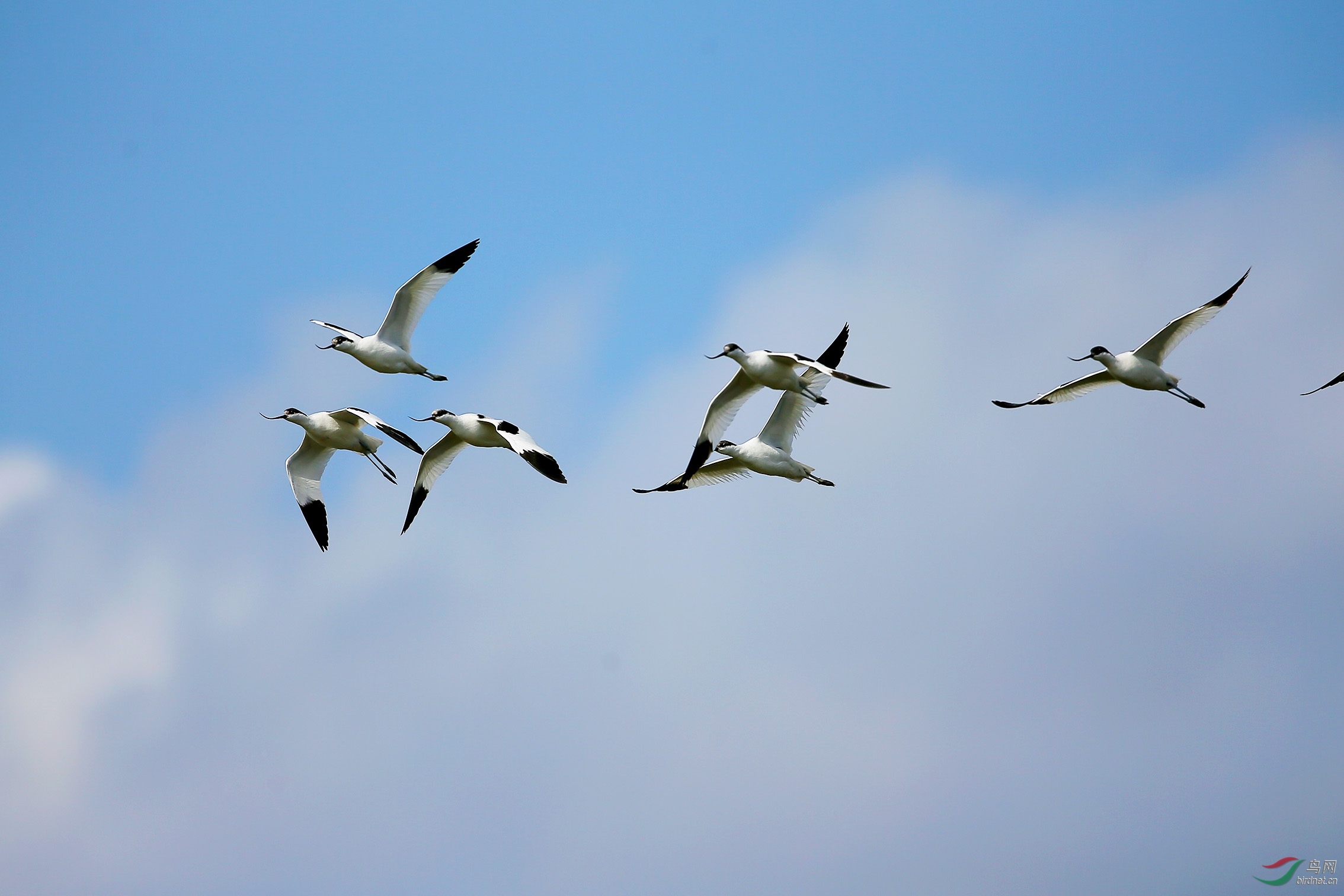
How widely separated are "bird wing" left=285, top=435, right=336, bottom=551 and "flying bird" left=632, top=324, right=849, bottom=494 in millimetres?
5638

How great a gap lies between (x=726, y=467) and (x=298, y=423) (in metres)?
7.43

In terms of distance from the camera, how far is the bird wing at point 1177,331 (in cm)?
2280

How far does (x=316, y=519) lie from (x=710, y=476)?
7111 mm

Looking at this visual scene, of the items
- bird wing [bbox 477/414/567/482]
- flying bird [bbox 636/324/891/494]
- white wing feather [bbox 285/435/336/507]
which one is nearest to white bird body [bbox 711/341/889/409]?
flying bird [bbox 636/324/891/494]

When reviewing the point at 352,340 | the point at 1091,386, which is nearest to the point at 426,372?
the point at 352,340

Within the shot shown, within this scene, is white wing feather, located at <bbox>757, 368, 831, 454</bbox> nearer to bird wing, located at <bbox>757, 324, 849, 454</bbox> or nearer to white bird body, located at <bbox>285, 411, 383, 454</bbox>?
bird wing, located at <bbox>757, 324, 849, 454</bbox>

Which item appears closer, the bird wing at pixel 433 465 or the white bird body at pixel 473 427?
the white bird body at pixel 473 427

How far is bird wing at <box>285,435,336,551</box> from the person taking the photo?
24422 mm

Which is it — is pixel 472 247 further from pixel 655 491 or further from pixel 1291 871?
pixel 1291 871

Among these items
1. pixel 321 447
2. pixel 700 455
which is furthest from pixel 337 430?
pixel 700 455

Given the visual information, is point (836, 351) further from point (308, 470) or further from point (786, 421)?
point (308, 470)

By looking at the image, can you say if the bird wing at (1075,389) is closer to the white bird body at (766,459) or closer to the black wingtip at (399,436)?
the white bird body at (766,459)

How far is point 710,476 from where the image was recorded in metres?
24.8

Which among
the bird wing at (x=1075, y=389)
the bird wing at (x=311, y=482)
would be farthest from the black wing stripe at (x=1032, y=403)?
the bird wing at (x=311, y=482)
